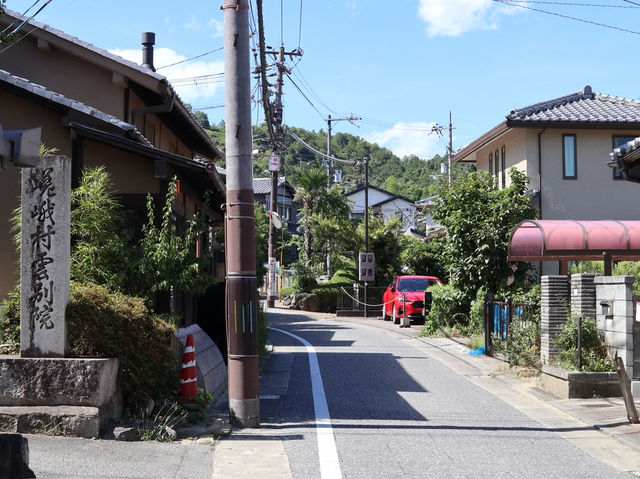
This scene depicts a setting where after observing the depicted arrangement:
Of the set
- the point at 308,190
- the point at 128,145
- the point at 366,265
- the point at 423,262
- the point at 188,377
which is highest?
the point at 308,190

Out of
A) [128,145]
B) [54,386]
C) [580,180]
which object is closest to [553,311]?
[128,145]

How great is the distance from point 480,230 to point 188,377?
13473mm

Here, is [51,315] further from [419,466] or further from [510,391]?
[510,391]

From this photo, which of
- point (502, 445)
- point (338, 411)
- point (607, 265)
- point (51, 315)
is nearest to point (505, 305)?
point (607, 265)

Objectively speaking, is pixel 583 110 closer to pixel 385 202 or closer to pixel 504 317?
pixel 504 317

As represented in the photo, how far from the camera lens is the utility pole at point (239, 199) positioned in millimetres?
9898

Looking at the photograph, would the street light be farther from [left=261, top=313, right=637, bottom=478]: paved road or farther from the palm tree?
the palm tree

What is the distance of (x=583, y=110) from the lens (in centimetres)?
2714

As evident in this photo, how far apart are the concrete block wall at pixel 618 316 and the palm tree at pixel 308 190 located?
3409 centimetres

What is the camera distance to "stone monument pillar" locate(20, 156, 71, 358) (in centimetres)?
848

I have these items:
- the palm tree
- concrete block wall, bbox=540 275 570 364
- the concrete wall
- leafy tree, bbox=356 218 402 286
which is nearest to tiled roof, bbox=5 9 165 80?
the concrete wall

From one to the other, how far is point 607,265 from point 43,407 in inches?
479

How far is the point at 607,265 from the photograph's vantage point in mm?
15906

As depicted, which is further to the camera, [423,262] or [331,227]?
[331,227]
